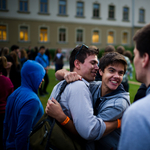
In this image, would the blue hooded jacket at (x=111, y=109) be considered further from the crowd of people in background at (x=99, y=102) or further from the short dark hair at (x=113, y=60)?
the short dark hair at (x=113, y=60)

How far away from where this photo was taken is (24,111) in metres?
2.05

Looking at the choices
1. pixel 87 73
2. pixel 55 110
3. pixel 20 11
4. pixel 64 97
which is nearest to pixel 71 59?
pixel 87 73

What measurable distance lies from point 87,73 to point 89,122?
0.62m

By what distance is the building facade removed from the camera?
23953 millimetres

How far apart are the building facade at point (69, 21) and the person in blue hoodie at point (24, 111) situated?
23.6m

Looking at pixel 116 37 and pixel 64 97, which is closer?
pixel 64 97

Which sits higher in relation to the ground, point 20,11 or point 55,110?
point 20,11

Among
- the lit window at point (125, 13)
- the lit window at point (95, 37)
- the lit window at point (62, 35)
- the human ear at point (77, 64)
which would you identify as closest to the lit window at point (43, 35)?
the lit window at point (62, 35)

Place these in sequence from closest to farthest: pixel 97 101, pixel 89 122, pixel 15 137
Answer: pixel 89 122 → pixel 97 101 → pixel 15 137

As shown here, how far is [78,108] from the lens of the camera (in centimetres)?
146

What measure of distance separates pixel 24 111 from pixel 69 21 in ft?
84.6

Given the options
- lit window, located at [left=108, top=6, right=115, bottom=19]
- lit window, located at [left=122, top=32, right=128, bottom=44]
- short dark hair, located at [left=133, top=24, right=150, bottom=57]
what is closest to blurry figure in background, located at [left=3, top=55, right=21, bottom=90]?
short dark hair, located at [left=133, top=24, right=150, bottom=57]

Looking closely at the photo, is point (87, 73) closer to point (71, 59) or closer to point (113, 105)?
point (71, 59)

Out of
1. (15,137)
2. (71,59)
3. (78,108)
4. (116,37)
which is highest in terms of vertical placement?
(116,37)
